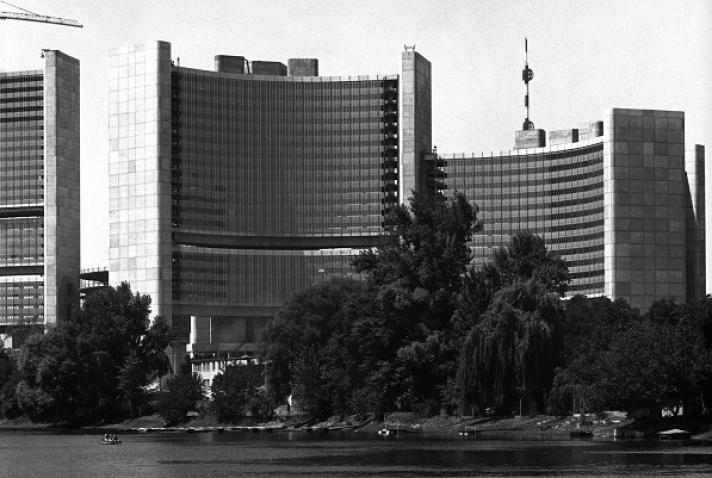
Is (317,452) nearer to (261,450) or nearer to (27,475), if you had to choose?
(261,450)

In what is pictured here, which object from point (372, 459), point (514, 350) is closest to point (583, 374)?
point (514, 350)

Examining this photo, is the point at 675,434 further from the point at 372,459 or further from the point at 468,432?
the point at 372,459

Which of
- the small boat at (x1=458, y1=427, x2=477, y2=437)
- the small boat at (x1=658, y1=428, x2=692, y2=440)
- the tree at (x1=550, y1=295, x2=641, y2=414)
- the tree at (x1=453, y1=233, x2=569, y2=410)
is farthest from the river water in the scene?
the tree at (x1=453, y1=233, x2=569, y2=410)

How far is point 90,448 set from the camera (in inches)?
7146

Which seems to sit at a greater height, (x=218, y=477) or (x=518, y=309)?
→ (x=518, y=309)

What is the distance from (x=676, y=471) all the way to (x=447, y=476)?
58.0 feet

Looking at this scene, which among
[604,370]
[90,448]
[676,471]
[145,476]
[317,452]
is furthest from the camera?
[90,448]

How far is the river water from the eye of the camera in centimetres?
12350

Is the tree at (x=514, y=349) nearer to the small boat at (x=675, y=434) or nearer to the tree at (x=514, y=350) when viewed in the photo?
the tree at (x=514, y=350)

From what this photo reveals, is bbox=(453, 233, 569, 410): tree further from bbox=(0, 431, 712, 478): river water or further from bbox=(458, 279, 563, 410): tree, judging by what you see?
bbox=(0, 431, 712, 478): river water

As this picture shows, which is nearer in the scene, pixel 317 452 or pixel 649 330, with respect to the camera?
pixel 317 452

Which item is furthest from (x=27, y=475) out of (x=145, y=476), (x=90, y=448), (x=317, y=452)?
(x=90, y=448)

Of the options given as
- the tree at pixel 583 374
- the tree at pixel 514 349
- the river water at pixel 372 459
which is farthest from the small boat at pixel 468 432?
the tree at pixel 583 374

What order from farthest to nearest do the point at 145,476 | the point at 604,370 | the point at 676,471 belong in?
the point at 604,370
the point at 145,476
the point at 676,471
